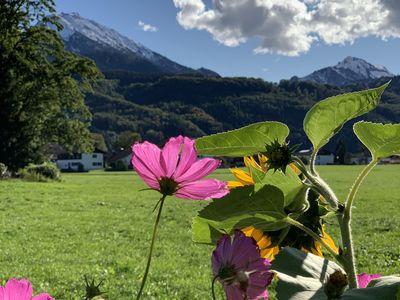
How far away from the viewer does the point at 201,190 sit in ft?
1.32

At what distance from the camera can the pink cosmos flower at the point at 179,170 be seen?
39cm

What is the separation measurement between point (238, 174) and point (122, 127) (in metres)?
138

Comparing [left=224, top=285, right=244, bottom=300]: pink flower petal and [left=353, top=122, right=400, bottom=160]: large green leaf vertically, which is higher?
[left=353, top=122, right=400, bottom=160]: large green leaf

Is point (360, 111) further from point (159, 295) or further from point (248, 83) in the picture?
point (248, 83)

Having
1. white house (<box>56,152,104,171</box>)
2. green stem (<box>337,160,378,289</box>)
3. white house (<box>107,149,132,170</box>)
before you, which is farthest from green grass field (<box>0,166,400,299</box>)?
white house (<box>56,152,104,171</box>)

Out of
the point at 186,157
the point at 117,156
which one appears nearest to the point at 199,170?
the point at 186,157

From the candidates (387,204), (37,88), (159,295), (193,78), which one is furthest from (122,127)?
(159,295)

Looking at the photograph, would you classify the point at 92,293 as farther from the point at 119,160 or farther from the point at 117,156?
the point at 117,156

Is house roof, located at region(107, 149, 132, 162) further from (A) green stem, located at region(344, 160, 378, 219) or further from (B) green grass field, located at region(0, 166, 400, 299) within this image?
→ (A) green stem, located at region(344, 160, 378, 219)

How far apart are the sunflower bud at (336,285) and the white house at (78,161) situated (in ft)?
261

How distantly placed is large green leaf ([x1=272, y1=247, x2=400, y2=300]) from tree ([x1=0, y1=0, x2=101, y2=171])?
26068 mm

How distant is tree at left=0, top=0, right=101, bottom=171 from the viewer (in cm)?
2566

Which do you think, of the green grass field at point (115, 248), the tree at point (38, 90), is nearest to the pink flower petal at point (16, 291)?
the green grass field at point (115, 248)

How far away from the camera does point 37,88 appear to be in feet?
85.4
